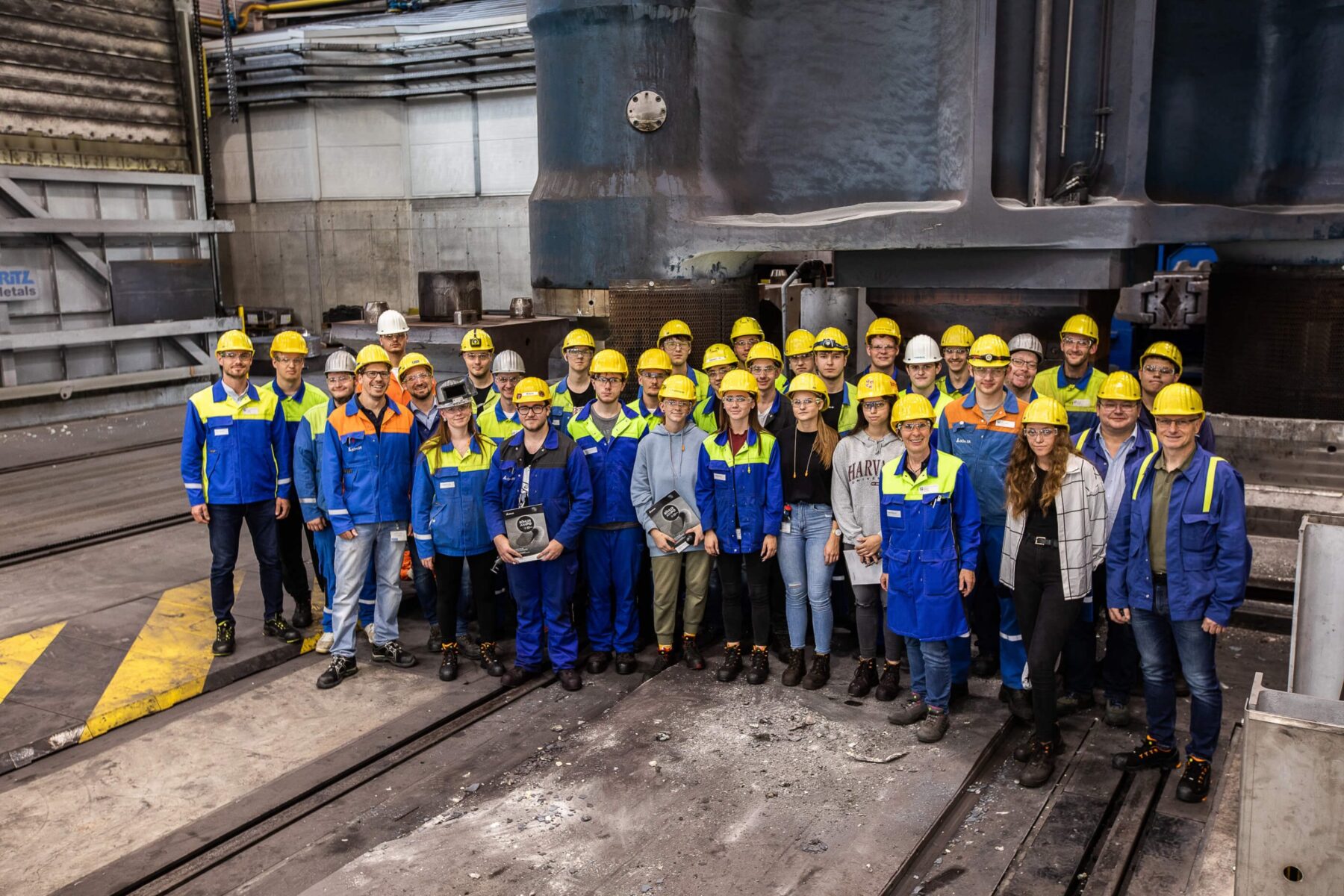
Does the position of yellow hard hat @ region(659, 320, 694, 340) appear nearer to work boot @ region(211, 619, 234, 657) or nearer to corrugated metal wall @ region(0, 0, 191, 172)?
work boot @ region(211, 619, 234, 657)

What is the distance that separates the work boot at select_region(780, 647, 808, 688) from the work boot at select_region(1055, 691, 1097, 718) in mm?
1359

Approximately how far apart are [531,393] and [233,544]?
2.11m

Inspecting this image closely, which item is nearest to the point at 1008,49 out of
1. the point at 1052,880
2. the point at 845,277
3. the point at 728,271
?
the point at 845,277

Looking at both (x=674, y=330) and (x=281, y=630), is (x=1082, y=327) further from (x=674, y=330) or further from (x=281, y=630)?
(x=281, y=630)

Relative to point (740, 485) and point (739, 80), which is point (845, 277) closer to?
point (739, 80)

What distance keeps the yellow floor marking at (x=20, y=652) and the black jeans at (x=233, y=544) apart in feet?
3.49

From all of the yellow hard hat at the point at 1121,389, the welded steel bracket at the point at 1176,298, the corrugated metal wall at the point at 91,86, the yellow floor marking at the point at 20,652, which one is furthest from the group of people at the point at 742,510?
the corrugated metal wall at the point at 91,86

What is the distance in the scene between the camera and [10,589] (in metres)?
7.84

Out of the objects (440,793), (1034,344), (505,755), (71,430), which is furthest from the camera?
(71,430)

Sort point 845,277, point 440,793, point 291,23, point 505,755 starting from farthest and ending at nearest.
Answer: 1. point 291,23
2. point 845,277
3. point 505,755
4. point 440,793

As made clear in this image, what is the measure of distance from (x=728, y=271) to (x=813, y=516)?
2819mm

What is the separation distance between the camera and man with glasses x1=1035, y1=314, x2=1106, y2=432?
6402 mm

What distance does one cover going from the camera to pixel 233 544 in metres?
6.56

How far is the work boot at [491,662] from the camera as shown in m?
6.33
